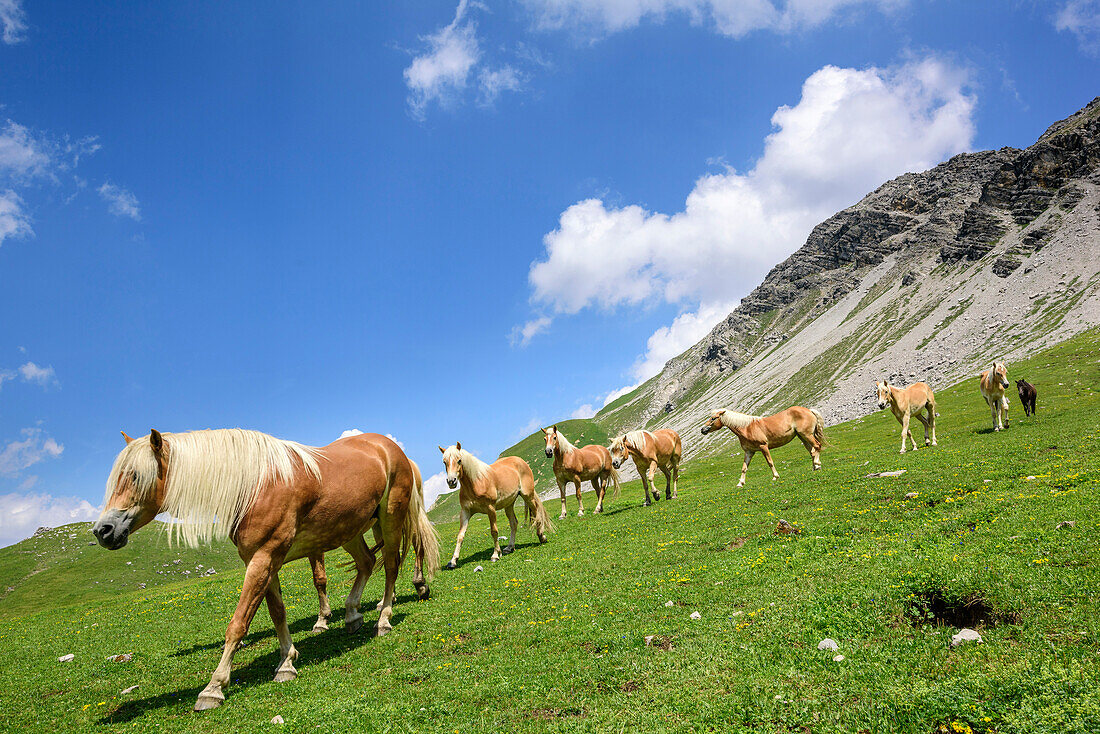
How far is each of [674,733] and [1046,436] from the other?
86.4ft

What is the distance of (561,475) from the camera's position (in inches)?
1020

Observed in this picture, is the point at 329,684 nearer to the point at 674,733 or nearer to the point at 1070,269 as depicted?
the point at 674,733

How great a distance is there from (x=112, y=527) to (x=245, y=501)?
1.79 meters

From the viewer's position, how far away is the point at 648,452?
85.5ft

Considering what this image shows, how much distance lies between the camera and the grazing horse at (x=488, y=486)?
54.7 feet

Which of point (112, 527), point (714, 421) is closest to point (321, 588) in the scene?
point (112, 527)

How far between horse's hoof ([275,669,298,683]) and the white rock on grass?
32.6 ft

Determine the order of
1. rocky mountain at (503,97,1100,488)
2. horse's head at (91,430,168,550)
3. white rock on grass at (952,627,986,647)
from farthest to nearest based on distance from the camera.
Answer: rocky mountain at (503,97,1100,488) < horse's head at (91,430,168,550) < white rock on grass at (952,627,986,647)

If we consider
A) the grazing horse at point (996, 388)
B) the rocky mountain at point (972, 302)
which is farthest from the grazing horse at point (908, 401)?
the rocky mountain at point (972, 302)

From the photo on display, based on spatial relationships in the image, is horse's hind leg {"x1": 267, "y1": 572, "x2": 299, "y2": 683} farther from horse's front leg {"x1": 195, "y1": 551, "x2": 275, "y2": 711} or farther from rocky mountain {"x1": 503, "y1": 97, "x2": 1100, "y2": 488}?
rocky mountain {"x1": 503, "y1": 97, "x2": 1100, "y2": 488}

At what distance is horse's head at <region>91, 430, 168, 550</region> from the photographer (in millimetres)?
7941

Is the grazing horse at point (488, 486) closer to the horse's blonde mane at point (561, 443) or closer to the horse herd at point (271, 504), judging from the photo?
the horse herd at point (271, 504)

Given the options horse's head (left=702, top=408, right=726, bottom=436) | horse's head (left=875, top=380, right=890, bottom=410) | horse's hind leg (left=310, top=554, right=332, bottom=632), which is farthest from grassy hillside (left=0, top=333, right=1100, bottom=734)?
horse's head (left=702, top=408, right=726, bottom=436)

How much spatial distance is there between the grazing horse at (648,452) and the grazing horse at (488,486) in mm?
7290
